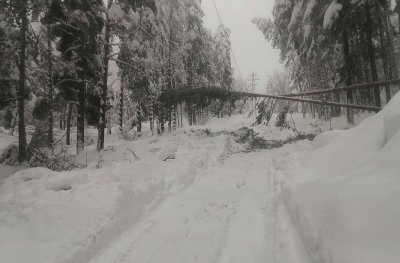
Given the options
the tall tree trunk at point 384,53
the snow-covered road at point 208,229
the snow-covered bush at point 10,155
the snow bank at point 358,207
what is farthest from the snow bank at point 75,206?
the tall tree trunk at point 384,53

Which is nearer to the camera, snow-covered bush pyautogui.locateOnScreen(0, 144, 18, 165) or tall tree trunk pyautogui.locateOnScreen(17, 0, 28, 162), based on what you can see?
tall tree trunk pyautogui.locateOnScreen(17, 0, 28, 162)

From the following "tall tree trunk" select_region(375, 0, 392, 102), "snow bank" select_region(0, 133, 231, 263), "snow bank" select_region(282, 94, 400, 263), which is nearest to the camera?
"snow bank" select_region(282, 94, 400, 263)

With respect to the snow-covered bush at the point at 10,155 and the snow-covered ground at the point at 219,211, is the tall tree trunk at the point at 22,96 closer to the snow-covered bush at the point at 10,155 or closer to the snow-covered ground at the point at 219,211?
the snow-covered bush at the point at 10,155

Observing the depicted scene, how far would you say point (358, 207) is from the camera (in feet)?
13.1

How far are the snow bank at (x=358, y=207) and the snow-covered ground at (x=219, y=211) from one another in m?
0.01

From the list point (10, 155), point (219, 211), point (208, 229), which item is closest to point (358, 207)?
point (208, 229)

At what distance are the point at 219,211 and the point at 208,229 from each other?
3.08ft

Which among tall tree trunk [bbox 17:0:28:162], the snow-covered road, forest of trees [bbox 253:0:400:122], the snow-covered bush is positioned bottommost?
the snow-covered road

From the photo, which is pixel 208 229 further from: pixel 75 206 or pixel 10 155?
pixel 10 155

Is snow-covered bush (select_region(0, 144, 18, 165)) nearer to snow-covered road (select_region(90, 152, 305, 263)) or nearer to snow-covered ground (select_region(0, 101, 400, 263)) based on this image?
snow-covered ground (select_region(0, 101, 400, 263))

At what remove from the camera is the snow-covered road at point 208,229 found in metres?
4.91

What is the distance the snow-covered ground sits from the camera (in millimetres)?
3982

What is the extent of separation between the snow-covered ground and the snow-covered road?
0.02 meters

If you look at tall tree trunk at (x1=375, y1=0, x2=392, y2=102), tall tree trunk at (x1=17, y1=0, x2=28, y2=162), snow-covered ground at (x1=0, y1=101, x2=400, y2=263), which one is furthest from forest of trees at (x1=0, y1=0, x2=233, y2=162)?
tall tree trunk at (x1=375, y1=0, x2=392, y2=102)
